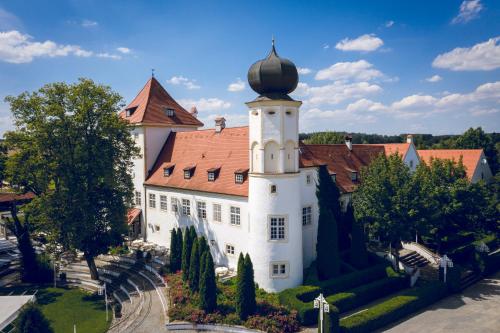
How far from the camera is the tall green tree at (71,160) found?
1141 inches

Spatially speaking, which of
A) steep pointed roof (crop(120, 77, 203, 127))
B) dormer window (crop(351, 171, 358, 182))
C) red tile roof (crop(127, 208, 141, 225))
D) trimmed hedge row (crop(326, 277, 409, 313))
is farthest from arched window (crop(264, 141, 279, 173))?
red tile roof (crop(127, 208, 141, 225))

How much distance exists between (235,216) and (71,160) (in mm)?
13835

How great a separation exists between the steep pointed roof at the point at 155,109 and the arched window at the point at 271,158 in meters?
17.1

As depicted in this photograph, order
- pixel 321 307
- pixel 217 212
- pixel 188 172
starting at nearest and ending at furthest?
pixel 321 307 → pixel 217 212 → pixel 188 172

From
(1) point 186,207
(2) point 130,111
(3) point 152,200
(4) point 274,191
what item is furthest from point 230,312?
(2) point 130,111

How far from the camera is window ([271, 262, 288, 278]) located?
2662cm

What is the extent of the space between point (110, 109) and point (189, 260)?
13821 millimetres

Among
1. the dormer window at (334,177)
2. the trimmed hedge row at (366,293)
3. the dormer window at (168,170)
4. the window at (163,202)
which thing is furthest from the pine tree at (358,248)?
the dormer window at (168,170)

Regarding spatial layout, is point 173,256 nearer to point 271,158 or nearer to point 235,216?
point 235,216

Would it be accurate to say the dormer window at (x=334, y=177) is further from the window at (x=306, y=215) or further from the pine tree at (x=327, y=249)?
the pine tree at (x=327, y=249)

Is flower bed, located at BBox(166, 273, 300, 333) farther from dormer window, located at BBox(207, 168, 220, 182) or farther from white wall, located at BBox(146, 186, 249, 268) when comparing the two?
dormer window, located at BBox(207, 168, 220, 182)

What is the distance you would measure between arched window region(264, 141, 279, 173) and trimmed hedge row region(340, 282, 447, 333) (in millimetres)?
10839

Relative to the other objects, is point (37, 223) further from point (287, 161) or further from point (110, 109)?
point (287, 161)

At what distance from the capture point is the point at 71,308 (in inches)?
1099
